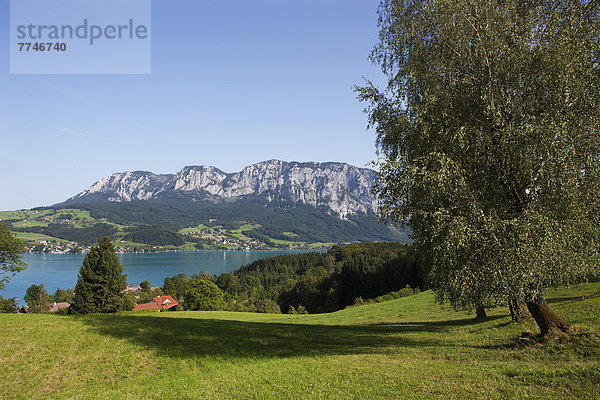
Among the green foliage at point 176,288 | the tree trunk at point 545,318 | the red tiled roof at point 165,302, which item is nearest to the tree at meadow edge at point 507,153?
the tree trunk at point 545,318

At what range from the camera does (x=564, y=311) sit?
1586 cm

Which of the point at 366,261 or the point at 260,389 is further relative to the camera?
the point at 366,261

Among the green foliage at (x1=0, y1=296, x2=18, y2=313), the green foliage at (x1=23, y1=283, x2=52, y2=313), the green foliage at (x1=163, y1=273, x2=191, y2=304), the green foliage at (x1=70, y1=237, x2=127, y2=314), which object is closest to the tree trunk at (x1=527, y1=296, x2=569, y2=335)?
the green foliage at (x1=70, y1=237, x2=127, y2=314)

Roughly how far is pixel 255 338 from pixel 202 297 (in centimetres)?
4962

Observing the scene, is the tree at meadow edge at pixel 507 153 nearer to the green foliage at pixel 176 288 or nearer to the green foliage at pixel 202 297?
the green foliage at pixel 202 297

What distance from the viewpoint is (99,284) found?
159 feet

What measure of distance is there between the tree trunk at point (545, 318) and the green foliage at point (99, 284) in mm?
50689

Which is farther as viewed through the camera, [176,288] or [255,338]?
[176,288]

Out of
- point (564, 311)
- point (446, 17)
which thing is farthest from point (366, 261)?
point (446, 17)

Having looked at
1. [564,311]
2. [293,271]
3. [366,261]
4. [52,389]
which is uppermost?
[564,311]

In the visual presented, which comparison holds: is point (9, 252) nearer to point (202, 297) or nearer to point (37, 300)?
point (202, 297)

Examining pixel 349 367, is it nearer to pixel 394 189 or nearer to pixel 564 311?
pixel 394 189

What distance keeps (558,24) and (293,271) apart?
132086 mm

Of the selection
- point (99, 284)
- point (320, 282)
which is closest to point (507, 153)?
point (99, 284)
